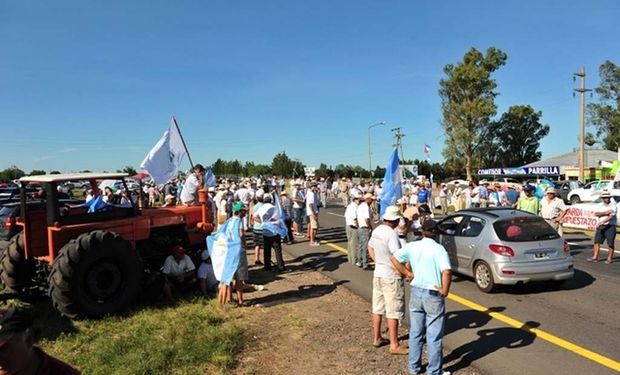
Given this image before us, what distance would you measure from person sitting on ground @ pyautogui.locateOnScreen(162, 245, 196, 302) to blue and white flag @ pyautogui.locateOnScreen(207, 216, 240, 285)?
0.90 metres

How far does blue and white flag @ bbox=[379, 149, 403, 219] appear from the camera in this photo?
1288 cm

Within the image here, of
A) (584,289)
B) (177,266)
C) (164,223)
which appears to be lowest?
(584,289)

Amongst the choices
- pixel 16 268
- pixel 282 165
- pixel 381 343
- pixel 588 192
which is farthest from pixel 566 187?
pixel 282 165

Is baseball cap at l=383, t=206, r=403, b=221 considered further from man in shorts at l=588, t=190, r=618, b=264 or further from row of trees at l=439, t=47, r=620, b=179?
row of trees at l=439, t=47, r=620, b=179

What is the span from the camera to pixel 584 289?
9.20 metres

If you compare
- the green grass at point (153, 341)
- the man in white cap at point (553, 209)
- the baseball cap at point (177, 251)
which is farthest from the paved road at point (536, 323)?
the baseball cap at point (177, 251)

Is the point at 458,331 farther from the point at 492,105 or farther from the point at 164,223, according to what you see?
the point at 492,105

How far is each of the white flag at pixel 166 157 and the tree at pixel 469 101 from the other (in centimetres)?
4909

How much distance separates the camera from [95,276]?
24.6ft

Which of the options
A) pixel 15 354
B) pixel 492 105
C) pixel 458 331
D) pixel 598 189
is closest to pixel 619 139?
pixel 492 105

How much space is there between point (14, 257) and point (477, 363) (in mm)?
7485

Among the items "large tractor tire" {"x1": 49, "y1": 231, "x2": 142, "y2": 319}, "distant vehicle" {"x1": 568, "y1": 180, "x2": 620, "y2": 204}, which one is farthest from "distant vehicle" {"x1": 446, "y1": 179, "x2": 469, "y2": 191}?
"large tractor tire" {"x1": 49, "y1": 231, "x2": 142, "y2": 319}

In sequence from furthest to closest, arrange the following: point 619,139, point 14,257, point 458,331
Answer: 1. point 619,139
2. point 14,257
3. point 458,331

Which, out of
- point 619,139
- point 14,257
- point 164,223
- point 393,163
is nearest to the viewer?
point 14,257
